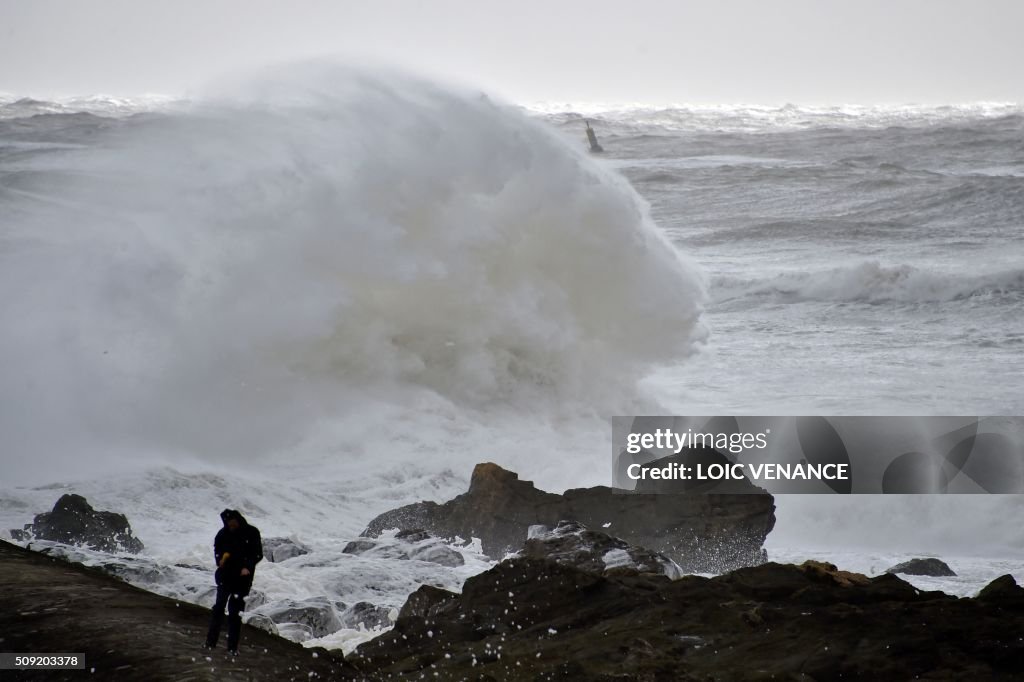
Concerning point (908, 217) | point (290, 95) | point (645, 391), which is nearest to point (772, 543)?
point (645, 391)

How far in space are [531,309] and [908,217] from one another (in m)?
18.6

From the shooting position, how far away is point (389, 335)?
17.1 m

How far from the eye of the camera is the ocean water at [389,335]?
40.6ft

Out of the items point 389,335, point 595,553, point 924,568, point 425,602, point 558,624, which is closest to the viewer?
point 558,624

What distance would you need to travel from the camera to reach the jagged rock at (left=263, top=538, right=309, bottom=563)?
9992 mm

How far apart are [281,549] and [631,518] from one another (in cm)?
318

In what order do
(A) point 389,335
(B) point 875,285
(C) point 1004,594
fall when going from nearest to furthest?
(C) point 1004,594 < (A) point 389,335 < (B) point 875,285

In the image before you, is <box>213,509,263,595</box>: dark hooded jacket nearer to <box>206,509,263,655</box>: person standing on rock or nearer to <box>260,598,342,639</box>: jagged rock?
<box>206,509,263,655</box>: person standing on rock

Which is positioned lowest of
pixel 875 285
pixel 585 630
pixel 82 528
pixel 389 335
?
pixel 585 630

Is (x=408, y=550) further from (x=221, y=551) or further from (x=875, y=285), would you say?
(x=875, y=285)

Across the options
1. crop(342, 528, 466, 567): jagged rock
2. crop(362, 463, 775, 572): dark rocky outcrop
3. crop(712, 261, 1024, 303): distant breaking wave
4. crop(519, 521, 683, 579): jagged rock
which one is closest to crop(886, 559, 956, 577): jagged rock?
crop(362, 463, 775, 572): dark rocky outcrop

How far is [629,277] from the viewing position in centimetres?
2006

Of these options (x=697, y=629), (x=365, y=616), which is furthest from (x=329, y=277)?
(x=697, y=629)

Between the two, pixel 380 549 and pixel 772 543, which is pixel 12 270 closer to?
pixel 380 549
